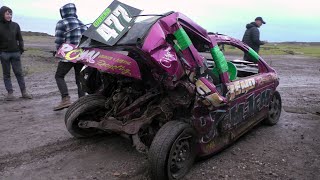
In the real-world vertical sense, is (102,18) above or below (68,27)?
above

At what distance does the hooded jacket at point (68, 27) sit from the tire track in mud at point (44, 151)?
8.07 ft

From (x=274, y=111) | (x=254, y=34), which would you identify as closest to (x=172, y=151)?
(x=274, y=111)

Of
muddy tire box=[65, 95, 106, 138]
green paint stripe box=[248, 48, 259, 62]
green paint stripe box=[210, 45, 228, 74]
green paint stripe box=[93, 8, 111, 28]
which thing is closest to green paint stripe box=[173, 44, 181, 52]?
green paint stripe box=[210, 45, 228, 74]

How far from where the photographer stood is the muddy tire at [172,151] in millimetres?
4367

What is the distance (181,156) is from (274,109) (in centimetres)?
323

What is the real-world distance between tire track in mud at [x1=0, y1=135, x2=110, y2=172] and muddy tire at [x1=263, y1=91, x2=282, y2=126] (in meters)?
3.01

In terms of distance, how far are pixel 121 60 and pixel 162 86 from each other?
749mm

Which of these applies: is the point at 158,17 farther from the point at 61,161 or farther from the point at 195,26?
the point at 61,161

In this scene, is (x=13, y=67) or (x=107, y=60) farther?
(x=13, y=67)

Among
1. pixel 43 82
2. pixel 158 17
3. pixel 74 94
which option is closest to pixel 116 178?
pixel 158 17

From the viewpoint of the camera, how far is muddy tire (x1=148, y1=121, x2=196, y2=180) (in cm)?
437

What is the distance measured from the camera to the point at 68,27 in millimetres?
7812

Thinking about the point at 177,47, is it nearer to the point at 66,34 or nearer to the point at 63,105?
the point at 66,34

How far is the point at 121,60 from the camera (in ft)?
14.3
